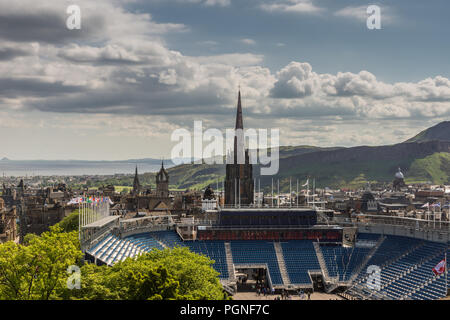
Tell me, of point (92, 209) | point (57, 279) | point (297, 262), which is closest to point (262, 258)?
point (297, 262)

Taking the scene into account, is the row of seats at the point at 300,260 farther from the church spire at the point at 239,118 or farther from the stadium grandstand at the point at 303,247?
the church spire at the point at 239,118

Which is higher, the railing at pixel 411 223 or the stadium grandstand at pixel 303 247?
the railing at pixel 411 223

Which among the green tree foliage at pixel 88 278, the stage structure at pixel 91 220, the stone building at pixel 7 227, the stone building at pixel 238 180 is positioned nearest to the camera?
the green tree foliage at pixel 88 278

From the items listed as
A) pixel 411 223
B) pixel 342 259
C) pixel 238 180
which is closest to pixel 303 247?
pixel 342 259

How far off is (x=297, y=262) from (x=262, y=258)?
20.1 feet

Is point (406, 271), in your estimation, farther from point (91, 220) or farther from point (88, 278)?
point (88, 278)

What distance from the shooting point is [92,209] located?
94.2m

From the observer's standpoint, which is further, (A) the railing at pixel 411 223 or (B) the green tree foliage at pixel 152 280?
(A) the railing at pixel 411 223

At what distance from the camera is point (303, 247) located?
104m

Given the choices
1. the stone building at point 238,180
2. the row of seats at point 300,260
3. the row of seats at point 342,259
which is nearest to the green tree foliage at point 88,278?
the row of seats at point 300,260

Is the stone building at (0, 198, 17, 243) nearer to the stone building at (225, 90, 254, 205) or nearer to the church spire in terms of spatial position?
the stone building at (225, 90, 254, 205)

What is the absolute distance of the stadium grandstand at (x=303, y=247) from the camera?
86.7 m

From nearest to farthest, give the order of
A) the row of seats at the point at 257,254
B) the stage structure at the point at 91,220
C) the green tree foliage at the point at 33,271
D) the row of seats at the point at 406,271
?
the green tree foliage at the point at 33,271 → the stage structure at the point at 91,220 → the row of seats at the point at 406,271 → the row of seats at the point at 257,254

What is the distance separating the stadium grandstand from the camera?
8669 cm
